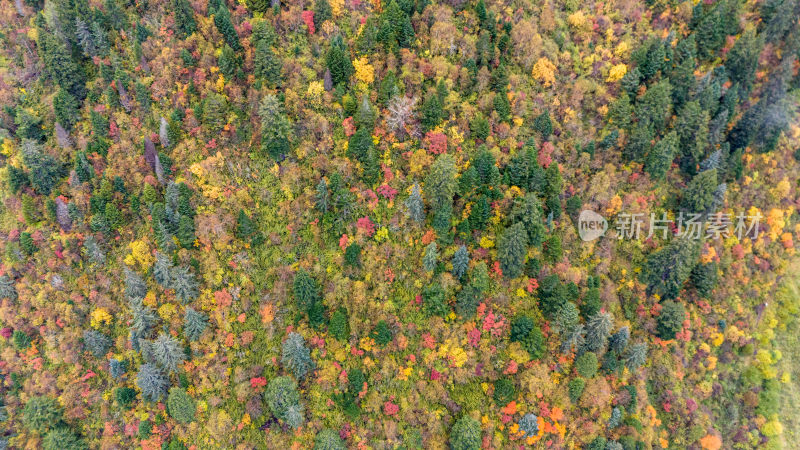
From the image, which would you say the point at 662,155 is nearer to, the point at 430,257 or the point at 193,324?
the point at 430,257

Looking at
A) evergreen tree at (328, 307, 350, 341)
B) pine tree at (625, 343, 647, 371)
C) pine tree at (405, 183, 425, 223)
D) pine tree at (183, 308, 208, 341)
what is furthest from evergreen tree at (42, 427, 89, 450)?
Answer: pine tree at (625, 343, 647, 371)

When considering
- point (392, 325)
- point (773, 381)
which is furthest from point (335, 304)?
point (773, 381)

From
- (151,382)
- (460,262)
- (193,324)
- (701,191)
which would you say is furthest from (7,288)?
(701,191)

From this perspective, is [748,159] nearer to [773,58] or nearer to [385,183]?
[773,58]

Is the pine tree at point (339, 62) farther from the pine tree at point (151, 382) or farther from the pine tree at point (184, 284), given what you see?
the pine tree at point (151, 382)

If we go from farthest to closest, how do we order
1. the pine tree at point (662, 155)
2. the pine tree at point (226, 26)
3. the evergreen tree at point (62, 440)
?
the pine tree at point (662, 155), the pine tree at point (226, 26), the evergreen tree at point (62, 440)

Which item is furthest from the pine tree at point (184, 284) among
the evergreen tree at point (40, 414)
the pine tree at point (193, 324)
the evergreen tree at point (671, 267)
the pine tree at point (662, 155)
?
the pine tree at point (662, 155)
